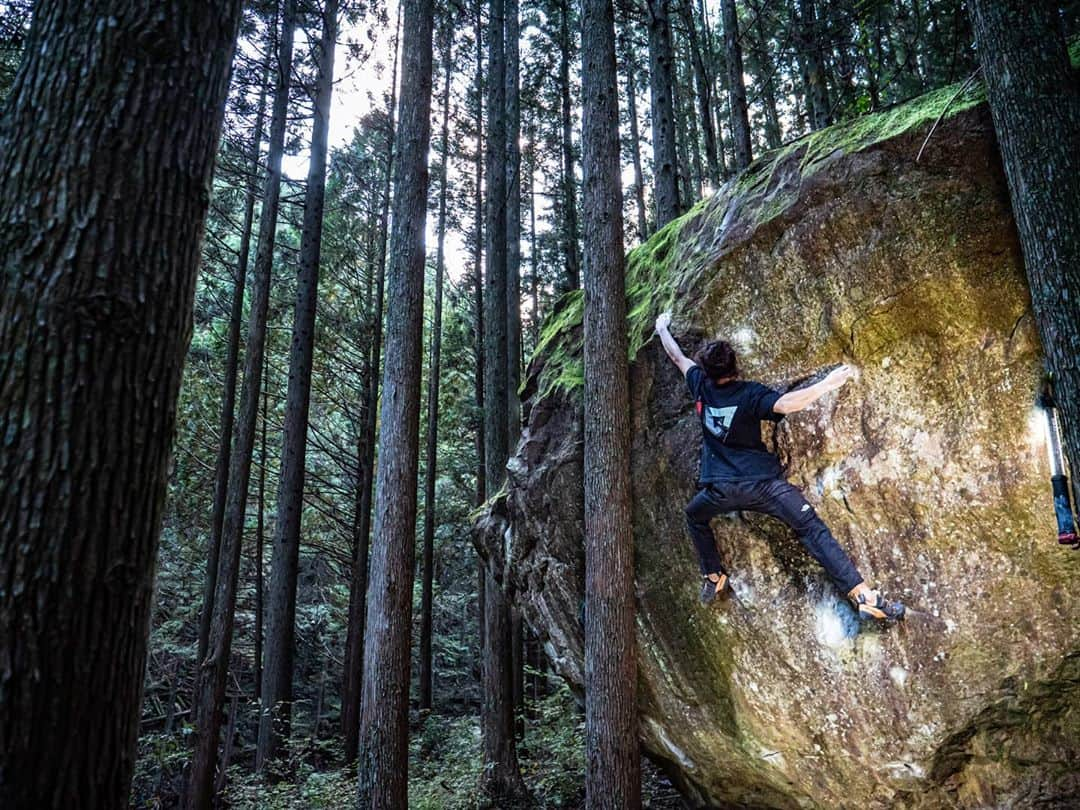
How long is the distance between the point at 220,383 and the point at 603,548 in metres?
13.8

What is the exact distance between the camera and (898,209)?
16.8 ft

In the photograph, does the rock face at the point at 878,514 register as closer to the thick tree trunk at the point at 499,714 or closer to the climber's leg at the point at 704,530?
the climber's leg at the point at 704,530

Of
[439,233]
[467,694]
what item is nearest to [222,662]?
[439,233]

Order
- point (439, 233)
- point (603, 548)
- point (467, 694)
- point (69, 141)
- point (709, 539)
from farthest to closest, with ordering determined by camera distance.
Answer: point (467, 694)
point (439, 233)
point (603, 548)
point (709, 539)
point (69, 141)

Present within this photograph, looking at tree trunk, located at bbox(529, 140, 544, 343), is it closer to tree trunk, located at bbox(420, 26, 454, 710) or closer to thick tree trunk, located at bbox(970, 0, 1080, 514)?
tree trunk, located at bbox(420, 26, 454, 710)

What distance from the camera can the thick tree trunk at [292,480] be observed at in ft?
36.8

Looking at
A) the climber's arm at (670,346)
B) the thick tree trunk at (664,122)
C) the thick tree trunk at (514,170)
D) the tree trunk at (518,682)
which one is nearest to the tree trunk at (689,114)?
the thick tree trunk at (514,170)

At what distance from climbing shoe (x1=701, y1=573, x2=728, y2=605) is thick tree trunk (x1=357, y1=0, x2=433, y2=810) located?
3.29 m

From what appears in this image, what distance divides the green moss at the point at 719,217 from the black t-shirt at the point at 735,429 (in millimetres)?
1298

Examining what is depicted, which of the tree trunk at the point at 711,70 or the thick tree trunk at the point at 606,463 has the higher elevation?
the tree trunk at the point at 711,70

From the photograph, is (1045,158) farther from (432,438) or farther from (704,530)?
(432,438)

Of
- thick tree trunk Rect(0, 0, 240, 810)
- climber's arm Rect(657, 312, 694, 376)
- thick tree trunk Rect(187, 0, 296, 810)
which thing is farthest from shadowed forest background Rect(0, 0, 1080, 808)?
thick tree trunk Rect(0, 0, 240, 810)

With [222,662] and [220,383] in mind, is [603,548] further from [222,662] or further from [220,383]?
[220,383]

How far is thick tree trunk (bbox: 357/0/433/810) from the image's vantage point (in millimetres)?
6359
